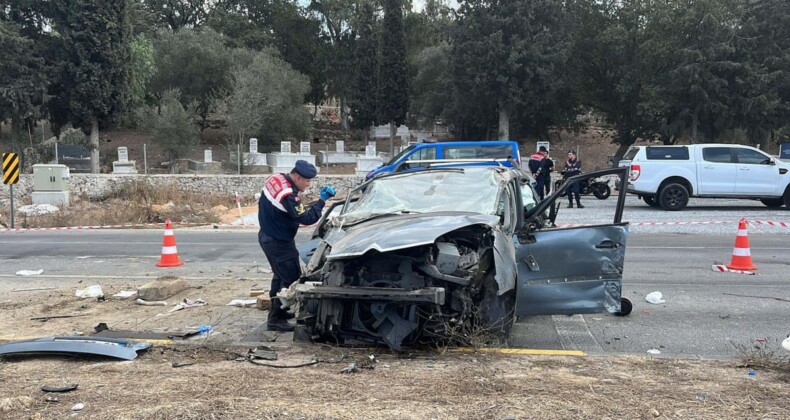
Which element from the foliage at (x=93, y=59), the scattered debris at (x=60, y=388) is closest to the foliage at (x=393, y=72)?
the foliage at (x=93, y=59)

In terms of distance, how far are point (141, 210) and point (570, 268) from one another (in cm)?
1694

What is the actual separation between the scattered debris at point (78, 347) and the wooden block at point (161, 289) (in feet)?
7.40

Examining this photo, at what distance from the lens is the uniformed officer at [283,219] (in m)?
6.17

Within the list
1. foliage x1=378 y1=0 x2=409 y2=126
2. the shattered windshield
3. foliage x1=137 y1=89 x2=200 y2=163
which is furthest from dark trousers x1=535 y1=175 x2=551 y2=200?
foliage x1=378 y1=0 x2=409 y2=126

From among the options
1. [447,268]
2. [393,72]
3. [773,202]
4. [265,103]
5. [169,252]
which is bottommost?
[169,252]

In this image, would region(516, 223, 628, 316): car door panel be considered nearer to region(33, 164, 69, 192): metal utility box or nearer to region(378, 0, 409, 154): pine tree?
region(33, 164, 69, 192): metal utility box

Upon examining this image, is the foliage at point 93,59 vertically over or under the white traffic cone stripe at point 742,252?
over

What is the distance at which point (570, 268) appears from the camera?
5.82m

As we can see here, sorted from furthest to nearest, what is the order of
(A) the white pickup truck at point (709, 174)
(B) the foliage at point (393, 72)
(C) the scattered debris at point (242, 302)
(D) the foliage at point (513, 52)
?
(B) the foliage at point (393, 72) < (D) the foliage at point (513, 52) < (A) the white pickup truck at point (709, 174) < (C) the scattered debris at point (242, 302)

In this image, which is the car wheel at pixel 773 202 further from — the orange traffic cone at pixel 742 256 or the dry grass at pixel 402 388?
the dry grass at pixel 402 388

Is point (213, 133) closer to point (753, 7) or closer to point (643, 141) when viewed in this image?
point (643, 141)

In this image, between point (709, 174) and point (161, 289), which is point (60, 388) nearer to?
point (161, 289)

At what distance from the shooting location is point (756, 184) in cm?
1761

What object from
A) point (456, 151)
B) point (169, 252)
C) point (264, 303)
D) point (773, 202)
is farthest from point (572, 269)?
point (773, 202)
